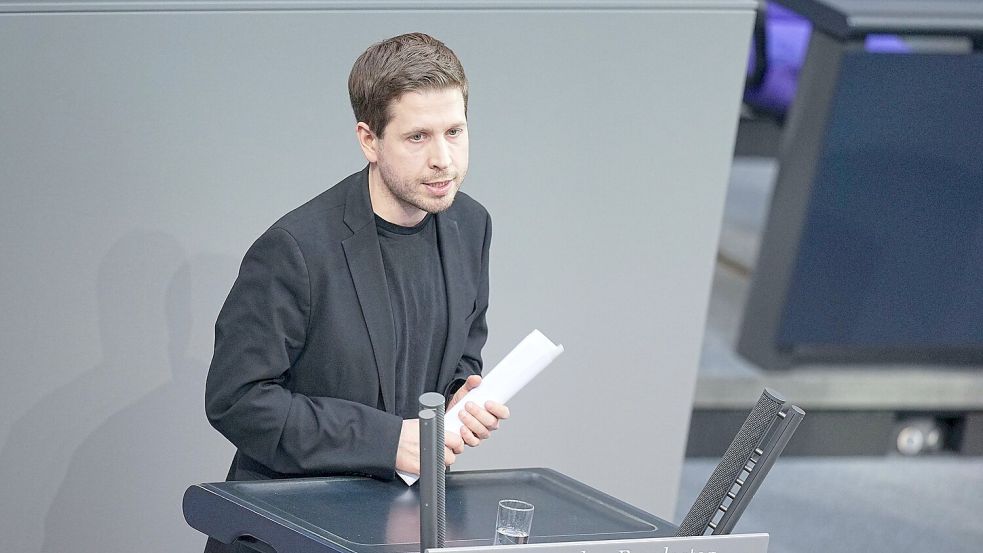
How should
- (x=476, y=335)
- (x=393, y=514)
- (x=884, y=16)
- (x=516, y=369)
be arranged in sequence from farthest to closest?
(x=884, y=16) → (x=476, y=335) → (x=516, y=369) → (x=393, y=514)

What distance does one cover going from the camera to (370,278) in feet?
6.48

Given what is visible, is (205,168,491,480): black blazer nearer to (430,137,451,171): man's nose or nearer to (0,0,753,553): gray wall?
(430,137,451,171): man's nose

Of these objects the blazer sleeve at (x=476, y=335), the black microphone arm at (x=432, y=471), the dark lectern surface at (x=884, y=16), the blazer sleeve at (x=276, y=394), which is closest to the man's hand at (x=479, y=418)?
the blazer sleeve at (x=276, y=394)

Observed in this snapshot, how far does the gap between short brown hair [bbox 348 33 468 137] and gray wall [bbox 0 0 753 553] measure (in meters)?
0.83

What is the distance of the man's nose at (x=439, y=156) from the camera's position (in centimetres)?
188

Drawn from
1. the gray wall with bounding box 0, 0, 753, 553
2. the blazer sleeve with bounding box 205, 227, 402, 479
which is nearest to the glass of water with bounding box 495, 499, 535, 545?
the blazer sleeve with bounding box 205, 227, 402, 479

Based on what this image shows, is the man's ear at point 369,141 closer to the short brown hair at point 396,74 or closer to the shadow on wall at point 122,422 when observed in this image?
the short brown hair at point 396,74

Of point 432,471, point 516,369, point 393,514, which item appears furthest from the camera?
point 516,369

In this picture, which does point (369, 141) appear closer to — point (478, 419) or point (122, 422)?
point (478, 419)

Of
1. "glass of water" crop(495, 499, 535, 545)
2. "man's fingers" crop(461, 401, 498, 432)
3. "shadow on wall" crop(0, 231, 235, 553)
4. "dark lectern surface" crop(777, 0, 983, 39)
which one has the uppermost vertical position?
"dark lectern surface" crop(777, 0, 983, 39)

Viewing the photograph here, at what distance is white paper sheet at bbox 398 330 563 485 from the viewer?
6.06 ft

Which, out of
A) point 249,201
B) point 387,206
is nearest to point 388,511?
point 387,206

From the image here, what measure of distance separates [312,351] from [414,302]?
7.0 inches

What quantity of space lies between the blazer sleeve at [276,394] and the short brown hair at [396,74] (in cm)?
22
